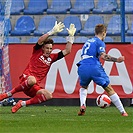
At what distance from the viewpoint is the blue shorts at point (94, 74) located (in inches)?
425

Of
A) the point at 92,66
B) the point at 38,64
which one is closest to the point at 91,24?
the point at 38,64

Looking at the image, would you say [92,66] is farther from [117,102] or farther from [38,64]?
[38,64]

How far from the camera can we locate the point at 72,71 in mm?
14719

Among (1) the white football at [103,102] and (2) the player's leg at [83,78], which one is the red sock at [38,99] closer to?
(2) the player's leg at [83,78]

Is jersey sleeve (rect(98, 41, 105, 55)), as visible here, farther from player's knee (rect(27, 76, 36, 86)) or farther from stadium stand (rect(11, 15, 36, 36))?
stadium stand (rect(11, 15, 36, 36))

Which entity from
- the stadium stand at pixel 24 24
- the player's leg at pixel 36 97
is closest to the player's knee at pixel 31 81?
the player's leg at pixel 36 97

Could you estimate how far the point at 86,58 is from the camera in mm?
11031

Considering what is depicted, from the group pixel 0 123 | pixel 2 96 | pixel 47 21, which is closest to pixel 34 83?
pixel 2 96

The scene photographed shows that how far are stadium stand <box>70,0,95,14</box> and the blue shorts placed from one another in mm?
7433

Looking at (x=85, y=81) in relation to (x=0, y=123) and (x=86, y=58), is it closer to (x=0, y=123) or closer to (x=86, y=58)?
(x=86, y=58)

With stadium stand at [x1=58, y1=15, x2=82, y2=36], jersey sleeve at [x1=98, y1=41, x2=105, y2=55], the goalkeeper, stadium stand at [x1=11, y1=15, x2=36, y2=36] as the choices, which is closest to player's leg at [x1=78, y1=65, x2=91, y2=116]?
jersey sleeve at [x1=98, y1=41, x2=105, y2=55]

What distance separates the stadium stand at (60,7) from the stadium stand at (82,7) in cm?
19

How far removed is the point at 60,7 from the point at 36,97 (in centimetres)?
812

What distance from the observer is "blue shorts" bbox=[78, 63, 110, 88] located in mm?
10789
